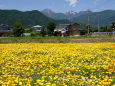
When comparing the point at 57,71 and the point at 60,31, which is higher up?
the point at 57,71

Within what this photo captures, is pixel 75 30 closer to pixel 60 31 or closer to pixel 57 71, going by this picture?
pixel 60 31

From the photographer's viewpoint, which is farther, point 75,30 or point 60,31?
point 60,31

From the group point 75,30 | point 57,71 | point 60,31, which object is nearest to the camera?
point 57,71

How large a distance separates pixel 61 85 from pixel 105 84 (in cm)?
102

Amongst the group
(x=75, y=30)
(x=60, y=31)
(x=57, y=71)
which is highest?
(x=75, y=30)

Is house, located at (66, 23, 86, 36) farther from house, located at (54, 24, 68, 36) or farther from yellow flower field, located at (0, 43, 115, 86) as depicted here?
yellow flower field, located at (0, 43, 115, 86)

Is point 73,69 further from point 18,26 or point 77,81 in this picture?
point 18,26

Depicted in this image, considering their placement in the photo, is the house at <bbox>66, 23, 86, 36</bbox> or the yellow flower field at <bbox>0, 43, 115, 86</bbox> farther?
the house at <bbox>66, 23, 86, 36</bbox>

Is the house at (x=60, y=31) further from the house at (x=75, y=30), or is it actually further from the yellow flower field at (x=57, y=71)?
the yellow flower field at (x=57, y=71)

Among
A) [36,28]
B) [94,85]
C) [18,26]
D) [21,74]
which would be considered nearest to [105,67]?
[94,85]

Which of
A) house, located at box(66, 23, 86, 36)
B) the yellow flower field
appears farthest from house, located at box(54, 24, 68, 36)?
the yellow flower field

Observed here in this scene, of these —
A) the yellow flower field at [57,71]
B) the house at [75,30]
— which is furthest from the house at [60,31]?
the yellow flower field at [57,71]

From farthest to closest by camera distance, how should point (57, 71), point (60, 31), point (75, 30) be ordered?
point (60, 31) → point (75, 30) → point (57, 71)

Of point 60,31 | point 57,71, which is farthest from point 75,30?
point 57,71
